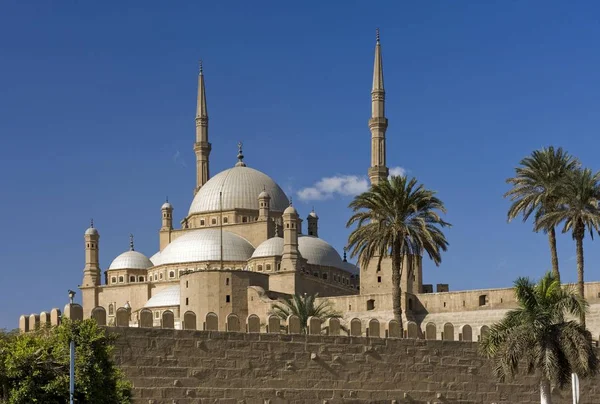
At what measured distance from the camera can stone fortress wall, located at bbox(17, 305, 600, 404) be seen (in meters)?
26.1

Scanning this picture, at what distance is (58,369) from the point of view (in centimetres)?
2072

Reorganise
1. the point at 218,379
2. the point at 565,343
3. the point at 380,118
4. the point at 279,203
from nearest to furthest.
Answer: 1. the point at 565,343
2. the point at 218,379
3. the point at 380,118
4. the point at 279,203

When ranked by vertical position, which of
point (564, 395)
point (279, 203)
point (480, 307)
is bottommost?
point (564, 395)

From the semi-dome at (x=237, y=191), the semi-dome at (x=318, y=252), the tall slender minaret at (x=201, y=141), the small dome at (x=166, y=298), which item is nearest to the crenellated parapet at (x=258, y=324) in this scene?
the small dome at (x=166, y=298)

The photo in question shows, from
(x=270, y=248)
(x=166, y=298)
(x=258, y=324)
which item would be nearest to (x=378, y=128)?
(x=270, y=248)

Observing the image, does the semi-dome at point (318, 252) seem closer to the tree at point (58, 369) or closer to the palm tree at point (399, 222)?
the palm tree at point (399, 222)

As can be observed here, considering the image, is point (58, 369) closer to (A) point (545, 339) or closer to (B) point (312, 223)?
(A) point (545, 339)

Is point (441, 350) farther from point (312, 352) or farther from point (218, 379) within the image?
point (218, 379)

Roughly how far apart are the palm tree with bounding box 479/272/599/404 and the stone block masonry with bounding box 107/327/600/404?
14.2ft

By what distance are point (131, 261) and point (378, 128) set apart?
67.4ft

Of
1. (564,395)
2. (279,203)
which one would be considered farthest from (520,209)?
(279,203)

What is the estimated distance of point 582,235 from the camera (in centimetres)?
3841

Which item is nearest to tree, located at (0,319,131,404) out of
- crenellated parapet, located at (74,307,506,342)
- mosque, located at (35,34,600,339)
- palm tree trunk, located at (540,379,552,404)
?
crenellated parapet, located at (74,307,506,342)

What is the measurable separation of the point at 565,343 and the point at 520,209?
1581cm
